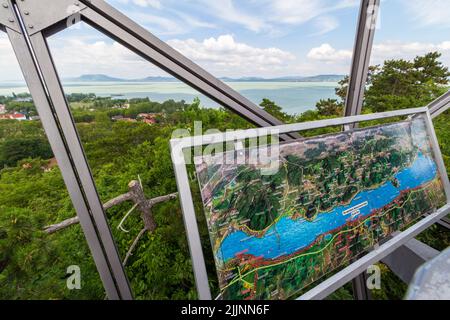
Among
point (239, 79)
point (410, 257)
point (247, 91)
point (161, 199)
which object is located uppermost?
point (239, 79)

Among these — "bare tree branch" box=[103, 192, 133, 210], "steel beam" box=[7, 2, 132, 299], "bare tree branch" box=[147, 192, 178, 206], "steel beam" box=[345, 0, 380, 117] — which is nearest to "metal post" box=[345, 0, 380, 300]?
"steel beam" box=[345, 0, 380, 117]

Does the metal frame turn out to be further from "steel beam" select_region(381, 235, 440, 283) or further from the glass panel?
the glass panel

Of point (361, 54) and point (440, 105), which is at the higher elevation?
point (361, 54)

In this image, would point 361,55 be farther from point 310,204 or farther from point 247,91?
point 310,204

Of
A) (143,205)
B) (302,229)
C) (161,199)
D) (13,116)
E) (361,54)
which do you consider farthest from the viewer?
(161,199)

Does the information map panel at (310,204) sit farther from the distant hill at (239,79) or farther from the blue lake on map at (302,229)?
the distant hill at (239,79)

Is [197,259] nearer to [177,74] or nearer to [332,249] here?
[332,249]

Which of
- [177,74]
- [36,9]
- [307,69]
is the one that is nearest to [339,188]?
[177,74]

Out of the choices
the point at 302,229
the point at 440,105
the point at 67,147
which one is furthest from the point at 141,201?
the point at 440,105
